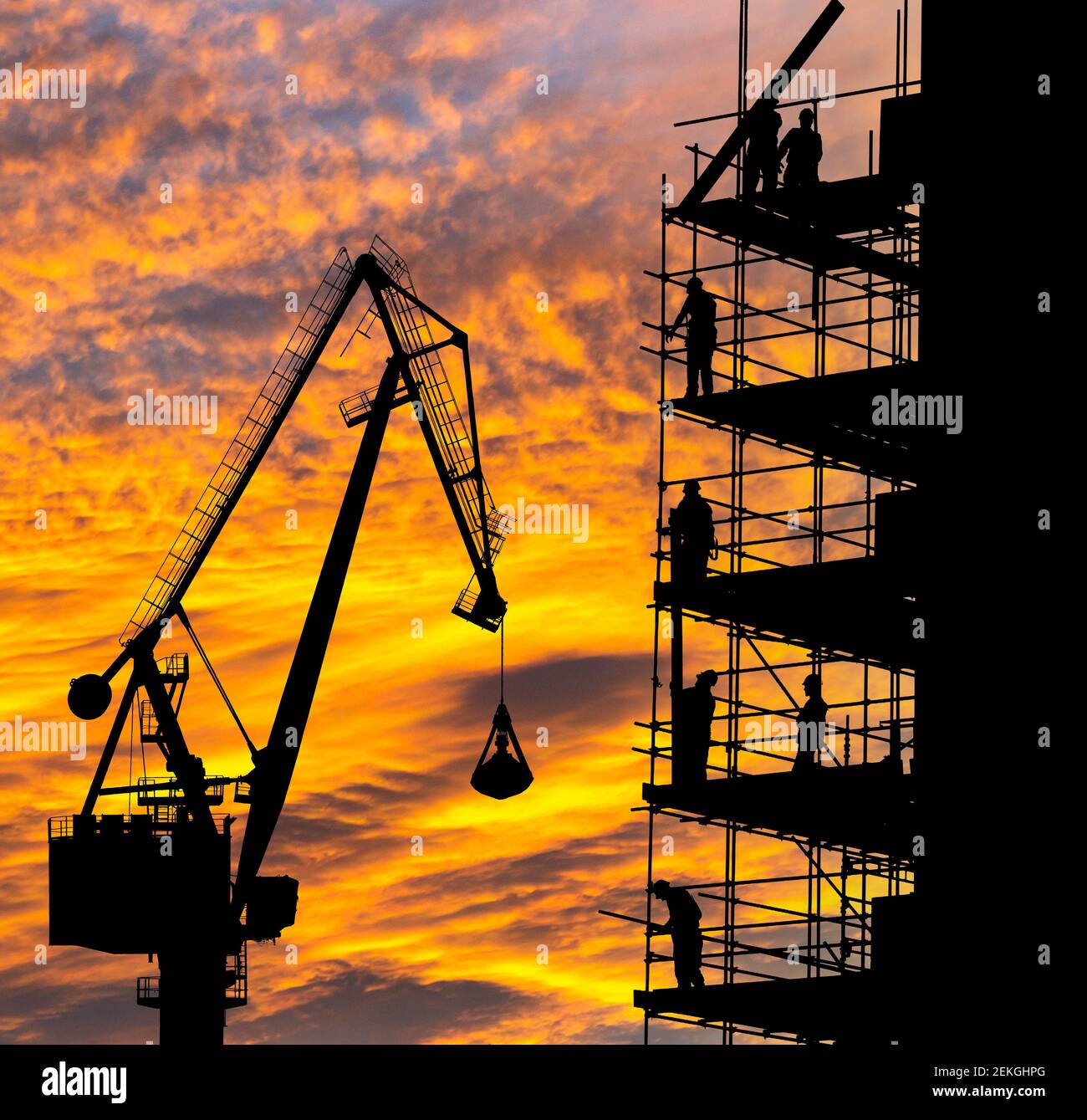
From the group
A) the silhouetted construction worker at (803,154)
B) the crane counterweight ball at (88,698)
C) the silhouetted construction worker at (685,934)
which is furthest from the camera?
the crane counterweight ball at (88,698)

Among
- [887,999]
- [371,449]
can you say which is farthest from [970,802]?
[371,449]

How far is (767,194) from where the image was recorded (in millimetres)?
40531

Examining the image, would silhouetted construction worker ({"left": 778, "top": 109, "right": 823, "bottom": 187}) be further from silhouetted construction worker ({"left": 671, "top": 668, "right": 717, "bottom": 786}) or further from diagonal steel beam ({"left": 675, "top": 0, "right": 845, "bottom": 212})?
silhouetted construction worker ({"left": 671, "top": 668, "right": 717, "bottom": 786})

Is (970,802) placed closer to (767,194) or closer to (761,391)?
(761,391)

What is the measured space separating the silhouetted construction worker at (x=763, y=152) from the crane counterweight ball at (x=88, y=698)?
37.4 meters

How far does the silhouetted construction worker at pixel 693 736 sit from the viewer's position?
38.2 meters

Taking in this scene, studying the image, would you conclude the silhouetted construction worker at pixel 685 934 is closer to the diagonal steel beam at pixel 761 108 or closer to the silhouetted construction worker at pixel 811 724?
the silhouetted construction worker at pixel 811 724

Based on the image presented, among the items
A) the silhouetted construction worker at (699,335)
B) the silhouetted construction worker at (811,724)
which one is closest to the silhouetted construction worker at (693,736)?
the silhouetted construction worker at (811,724)

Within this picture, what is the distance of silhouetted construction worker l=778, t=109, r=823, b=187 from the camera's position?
40344 millimetres

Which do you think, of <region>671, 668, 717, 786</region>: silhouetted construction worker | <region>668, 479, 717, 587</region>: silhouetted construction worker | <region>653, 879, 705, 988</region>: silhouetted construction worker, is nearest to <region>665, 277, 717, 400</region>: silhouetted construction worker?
<region>668, 479, 717, 587</region>: silhouetted construction worker
